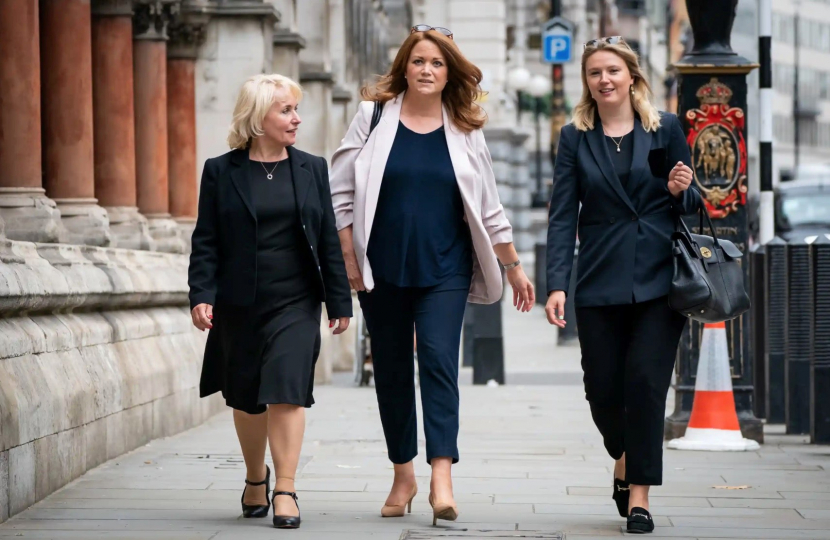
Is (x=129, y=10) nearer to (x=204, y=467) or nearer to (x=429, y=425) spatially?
(x=204, y=467)

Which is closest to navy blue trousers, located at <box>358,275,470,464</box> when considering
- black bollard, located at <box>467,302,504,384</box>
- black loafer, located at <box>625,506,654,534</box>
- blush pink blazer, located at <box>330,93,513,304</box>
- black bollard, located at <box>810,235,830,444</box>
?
blush pink blazer, located at <box>330,93,513,304</box>

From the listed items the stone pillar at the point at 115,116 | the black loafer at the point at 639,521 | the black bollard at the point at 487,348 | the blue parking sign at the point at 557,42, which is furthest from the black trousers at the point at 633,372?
the blue parking sign at the point at 557,42

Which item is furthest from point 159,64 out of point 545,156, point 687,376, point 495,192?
point 545,156

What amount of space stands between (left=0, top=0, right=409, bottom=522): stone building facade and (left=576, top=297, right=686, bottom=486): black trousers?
2384mm

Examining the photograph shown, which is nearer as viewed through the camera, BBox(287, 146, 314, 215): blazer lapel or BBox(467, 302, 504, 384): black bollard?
BBox(287, 146, 314, 215): blazer lapel

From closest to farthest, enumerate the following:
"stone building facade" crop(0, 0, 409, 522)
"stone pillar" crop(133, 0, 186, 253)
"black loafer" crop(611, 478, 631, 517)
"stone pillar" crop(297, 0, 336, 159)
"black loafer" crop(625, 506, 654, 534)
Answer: "black loafer" crop(625, 506, 654, 534)
"black loafer" crop(611, 478, 631, 517)
"stone building facade" crop(0, 0, 409, 522)
"stone pillar" crop(133, 0, 186, 253)
"stone pillar" crop(297, 0, 336, 159)

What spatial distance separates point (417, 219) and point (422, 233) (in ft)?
0.20

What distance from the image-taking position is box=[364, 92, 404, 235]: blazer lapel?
717 centimetres

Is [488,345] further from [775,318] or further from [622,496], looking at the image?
[622,496]

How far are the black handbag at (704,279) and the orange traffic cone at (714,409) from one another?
10.3 feet

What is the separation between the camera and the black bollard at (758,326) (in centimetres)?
1207

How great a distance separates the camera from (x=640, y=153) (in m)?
7.11

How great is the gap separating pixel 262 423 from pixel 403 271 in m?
0.87

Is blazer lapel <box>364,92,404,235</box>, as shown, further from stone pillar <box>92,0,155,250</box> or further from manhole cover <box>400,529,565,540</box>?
stone pillar <box>92,0,155,250</box>
